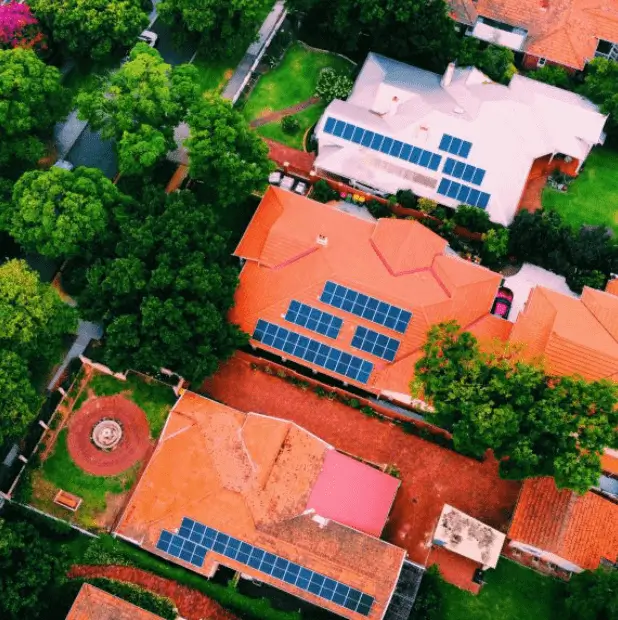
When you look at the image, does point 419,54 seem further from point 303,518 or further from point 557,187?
point 303,518

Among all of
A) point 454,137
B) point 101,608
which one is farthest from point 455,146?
point 101,608

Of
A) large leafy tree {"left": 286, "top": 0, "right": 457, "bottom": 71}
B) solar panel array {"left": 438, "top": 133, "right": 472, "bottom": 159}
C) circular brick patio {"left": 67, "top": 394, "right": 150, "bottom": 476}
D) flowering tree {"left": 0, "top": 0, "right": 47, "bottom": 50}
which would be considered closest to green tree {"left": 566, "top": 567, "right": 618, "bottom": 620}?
circular brick patio {"left": 67, "top": 394, "right": 150, "bottom": 476}

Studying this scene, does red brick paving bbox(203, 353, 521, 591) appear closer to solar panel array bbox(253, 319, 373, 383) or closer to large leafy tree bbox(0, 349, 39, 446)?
solar panel array bbox(253, 319, 373, 383)

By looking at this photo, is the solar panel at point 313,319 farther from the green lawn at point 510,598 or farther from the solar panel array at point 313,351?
the green lawn at point 510,598

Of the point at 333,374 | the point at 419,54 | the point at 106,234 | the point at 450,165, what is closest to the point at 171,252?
the point at 106,234

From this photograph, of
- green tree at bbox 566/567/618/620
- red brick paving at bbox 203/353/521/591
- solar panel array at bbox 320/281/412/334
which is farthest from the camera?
solar panel array at bbox 320/281/412/334
